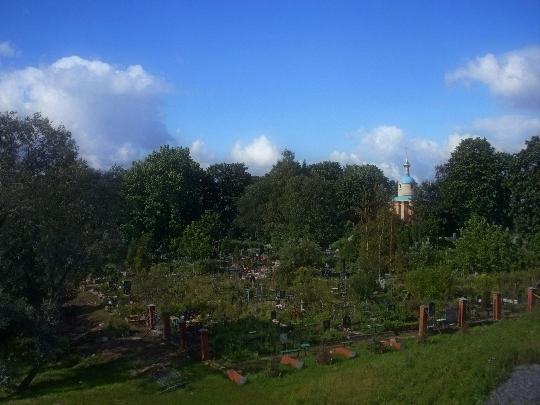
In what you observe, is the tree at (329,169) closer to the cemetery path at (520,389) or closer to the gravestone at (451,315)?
the gravestone at (451,315)

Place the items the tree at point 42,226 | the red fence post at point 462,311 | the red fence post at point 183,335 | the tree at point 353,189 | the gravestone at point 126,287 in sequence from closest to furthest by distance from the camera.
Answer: the tree at point 42,226
the red fence post at point 183,335
the red fence post at point 462,311
the gravestone at point 126,287
the tree at point 353,189

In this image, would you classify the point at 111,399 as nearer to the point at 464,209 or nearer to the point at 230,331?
the point at 230,331

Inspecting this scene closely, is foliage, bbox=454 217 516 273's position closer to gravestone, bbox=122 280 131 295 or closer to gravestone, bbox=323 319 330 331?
gravestone, bbox=323 319 330 331

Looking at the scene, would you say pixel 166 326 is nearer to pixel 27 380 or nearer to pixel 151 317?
pixel 151 317

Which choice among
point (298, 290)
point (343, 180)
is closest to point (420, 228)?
point (343, 180)

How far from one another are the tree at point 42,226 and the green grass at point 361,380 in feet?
5.71

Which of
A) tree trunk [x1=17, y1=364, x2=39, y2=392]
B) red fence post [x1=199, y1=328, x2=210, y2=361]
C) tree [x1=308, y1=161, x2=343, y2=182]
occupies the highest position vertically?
tree [x1=308, y1=161, x2=343, y2=182]

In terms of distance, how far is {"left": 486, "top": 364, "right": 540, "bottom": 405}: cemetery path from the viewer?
11.3m

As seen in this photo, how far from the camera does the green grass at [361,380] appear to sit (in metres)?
12.6

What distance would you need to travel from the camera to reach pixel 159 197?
49.1m

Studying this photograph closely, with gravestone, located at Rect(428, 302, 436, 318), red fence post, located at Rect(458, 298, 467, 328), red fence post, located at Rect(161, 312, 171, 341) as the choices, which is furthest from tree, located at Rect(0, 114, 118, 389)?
red fence post, located at Rect(458, 298, 467, 328)

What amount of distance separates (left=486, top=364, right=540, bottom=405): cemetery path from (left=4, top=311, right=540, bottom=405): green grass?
23cm

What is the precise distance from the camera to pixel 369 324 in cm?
2145

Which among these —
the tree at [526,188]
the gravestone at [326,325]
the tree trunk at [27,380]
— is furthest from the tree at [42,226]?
the tree at [526,188]
